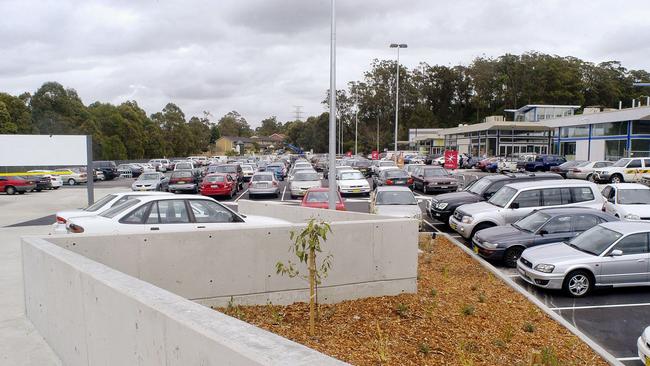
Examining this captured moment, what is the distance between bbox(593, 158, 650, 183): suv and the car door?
25085 mm

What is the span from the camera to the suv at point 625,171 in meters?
32.4

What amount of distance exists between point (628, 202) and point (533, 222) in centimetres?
582

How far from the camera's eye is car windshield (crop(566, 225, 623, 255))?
10.3 metres

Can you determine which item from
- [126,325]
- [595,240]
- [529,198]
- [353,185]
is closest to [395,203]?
[529,198]

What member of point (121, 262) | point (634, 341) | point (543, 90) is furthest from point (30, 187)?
point (543, 90)

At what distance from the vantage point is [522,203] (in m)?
14.9

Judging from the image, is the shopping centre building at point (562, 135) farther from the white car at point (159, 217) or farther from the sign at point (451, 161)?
the white car at point (159, 217)

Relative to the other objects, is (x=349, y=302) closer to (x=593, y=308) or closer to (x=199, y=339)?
(x=593, y=308)

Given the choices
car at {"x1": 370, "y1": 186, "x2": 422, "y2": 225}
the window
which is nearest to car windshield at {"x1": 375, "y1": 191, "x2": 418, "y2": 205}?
car at {"x1": 370, "y1": 186, "x2": 422, "y2": 225}

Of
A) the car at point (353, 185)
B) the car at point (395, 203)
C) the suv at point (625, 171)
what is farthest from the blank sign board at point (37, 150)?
the suv at point (625, 171)

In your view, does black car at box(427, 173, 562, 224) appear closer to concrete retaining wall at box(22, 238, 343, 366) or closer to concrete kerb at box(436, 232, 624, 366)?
concrete kerb at box(436, 232, 624, 366)

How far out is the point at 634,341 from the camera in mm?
7605

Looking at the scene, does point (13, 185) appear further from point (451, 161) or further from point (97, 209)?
point (451, 161)

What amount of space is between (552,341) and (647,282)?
4.21 m
